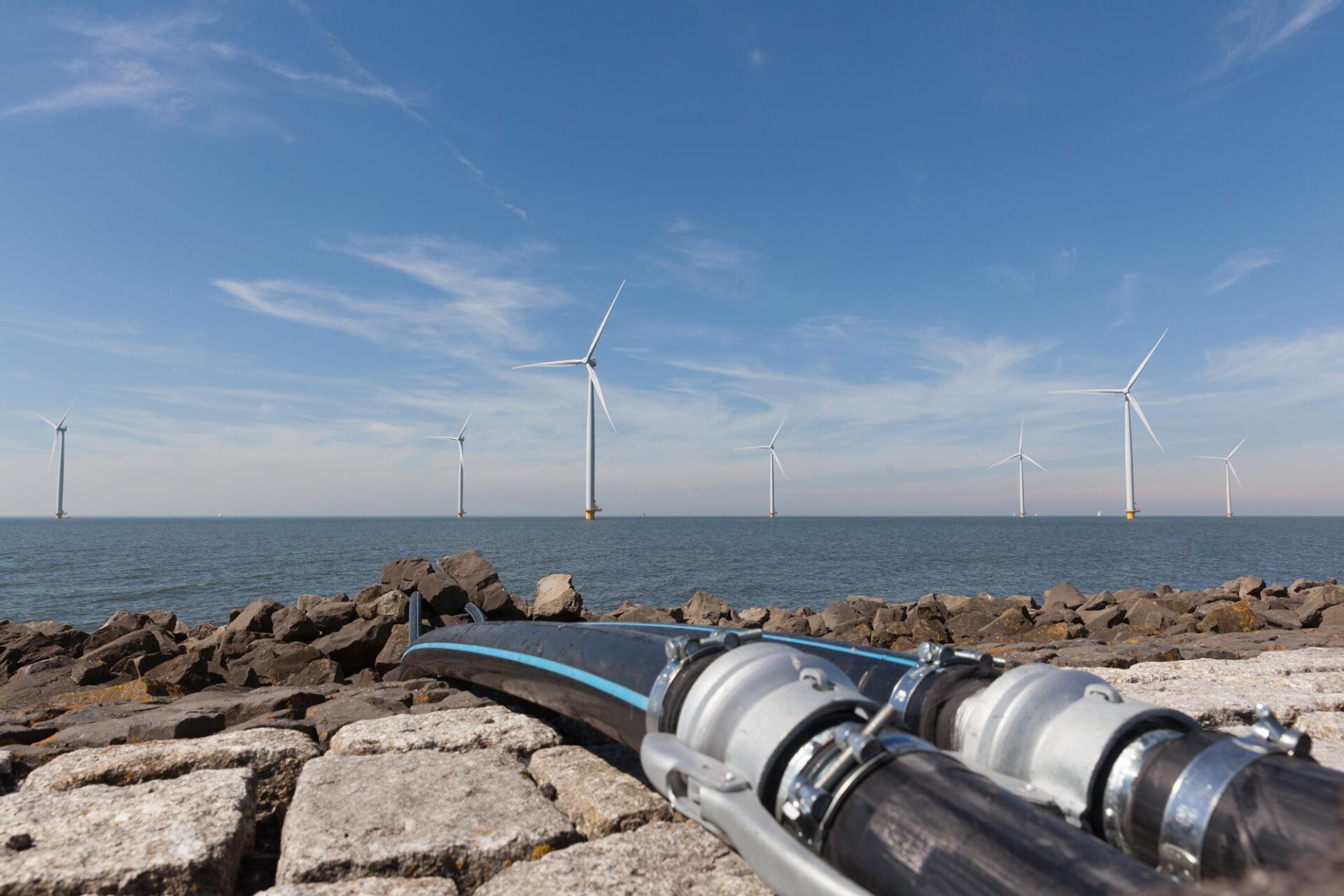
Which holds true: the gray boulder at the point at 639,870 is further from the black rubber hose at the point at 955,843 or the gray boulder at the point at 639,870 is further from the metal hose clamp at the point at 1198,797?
the metal hose clamp at the point at 1198,797

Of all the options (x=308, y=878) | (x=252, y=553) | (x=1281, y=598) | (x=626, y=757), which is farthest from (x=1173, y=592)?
(x=252, y=553)

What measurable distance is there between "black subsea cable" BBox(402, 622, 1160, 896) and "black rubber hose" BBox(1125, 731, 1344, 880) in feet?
1.44

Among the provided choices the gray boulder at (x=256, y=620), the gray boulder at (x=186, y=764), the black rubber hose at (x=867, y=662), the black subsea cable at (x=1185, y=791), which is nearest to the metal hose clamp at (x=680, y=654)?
the black rubber hose at (x=867, y=662)

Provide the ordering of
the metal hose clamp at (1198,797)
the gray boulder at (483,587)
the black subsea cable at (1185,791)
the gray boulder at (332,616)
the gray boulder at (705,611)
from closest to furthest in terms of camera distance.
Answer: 1. the black subsea cable at (1185,791)
2. the metal hose clamp at (1198,797)
3. the gray boulder at (332,616)
4. the gray boulder at (483,587)
5. the gray boulder at (705,611)

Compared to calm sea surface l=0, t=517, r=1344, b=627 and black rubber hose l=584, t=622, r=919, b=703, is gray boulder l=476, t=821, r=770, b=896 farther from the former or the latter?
calm sea surface l=0, t=517, r=1344, b=627

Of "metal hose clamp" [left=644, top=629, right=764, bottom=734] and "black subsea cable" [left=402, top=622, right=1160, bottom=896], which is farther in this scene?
"metal hose clamp" [left=644, top=629, right=764, bottom=734]

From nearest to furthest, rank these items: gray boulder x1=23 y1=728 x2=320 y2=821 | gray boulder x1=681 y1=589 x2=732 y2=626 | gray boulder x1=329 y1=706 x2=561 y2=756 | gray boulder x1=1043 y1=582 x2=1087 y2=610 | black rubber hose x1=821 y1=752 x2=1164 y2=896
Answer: black rubber hose x1=821 y1=752 x2=1164 y2=896 → gray boulder x1=23 y1=728 x2=320 y2=821 → gray boulder x1=329 y1=706 x2=561 y2=756 → gray boulder x1=681 y1=589 x2=732 y2=626 → gray boulder x1=1043 y1=582 x2=1087 y2=610

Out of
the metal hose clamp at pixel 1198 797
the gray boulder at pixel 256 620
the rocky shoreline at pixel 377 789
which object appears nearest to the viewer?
the metal hose clamp at pixel 1198 797

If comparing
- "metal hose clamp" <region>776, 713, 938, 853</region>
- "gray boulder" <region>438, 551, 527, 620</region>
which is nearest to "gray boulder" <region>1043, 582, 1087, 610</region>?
"gray boulder" <region>438, 551, 527, 620</region>

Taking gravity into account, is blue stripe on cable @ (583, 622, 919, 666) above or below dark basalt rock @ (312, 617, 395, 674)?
above

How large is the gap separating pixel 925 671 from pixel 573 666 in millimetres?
1302

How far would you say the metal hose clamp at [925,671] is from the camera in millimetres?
2537

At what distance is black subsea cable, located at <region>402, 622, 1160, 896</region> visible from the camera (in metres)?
1.44

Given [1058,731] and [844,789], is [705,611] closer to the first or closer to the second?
[1058,731]
